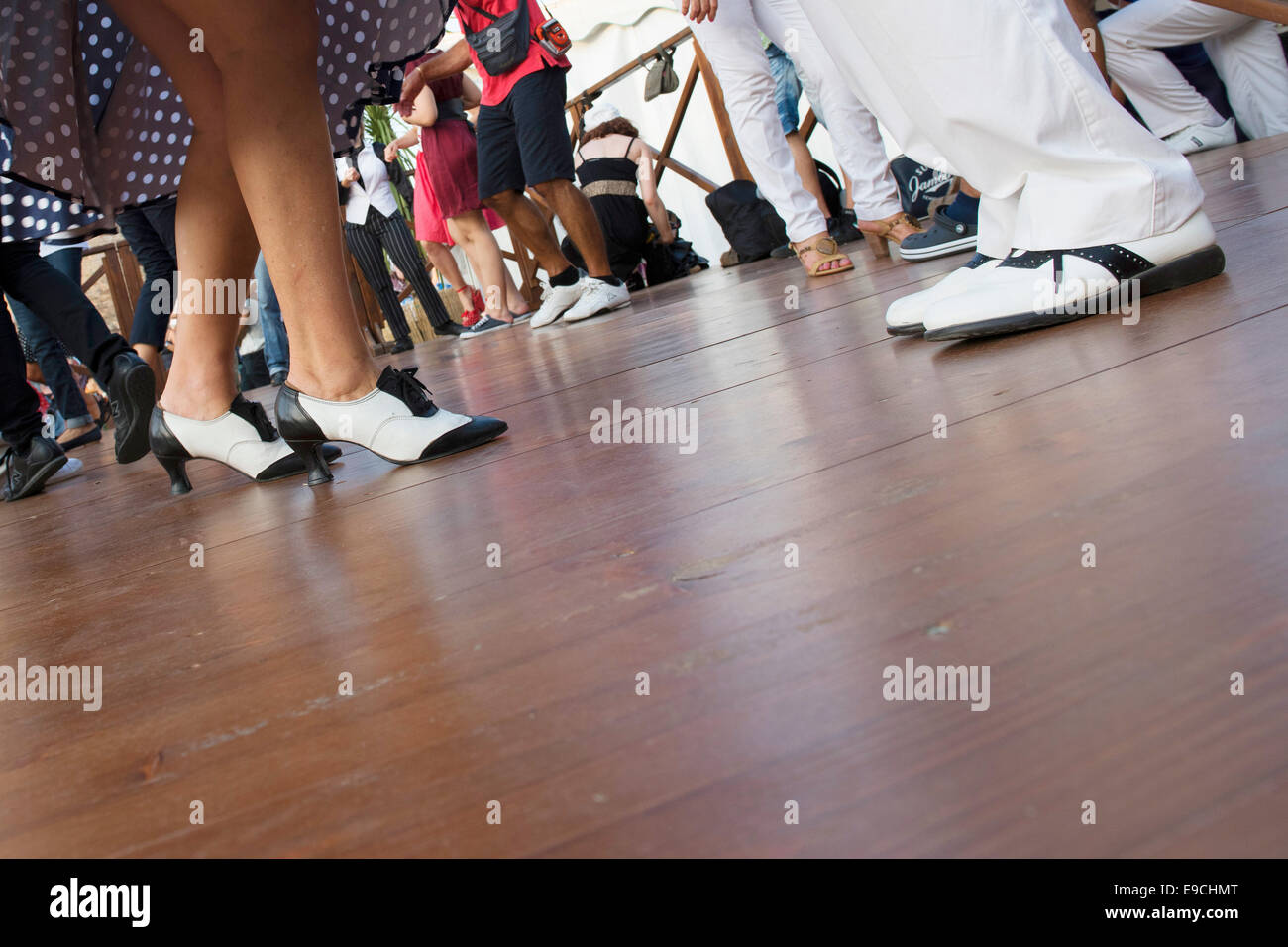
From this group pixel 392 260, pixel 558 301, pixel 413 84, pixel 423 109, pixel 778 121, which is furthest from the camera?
pixel 392 260

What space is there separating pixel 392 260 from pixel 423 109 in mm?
1713

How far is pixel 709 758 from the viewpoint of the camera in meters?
0.44

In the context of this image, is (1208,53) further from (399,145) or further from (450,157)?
(399,145)

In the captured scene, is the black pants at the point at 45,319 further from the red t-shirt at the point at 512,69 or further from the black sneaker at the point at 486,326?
the black sneaker at the point at 486,326

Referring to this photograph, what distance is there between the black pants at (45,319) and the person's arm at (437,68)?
1.49m

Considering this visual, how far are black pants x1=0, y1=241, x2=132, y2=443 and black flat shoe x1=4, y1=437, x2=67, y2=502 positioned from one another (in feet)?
0.20

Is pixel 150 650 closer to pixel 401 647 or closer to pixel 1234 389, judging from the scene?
pixel 401 647

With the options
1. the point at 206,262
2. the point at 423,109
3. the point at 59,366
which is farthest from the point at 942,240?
the point at 59,366

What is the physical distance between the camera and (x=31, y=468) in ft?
7.92

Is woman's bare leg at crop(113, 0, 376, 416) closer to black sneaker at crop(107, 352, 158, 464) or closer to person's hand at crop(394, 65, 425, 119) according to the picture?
black sneaker at crop(107, 352, 158, 464)

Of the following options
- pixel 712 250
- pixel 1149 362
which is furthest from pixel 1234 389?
pixel 712 250

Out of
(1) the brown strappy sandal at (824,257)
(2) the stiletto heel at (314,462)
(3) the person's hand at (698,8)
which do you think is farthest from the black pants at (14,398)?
(1) the brown strappy sandal at (824,257)

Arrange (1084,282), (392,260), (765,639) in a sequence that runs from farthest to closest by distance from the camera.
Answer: (392,260) → (1084,282) → (765,639)
